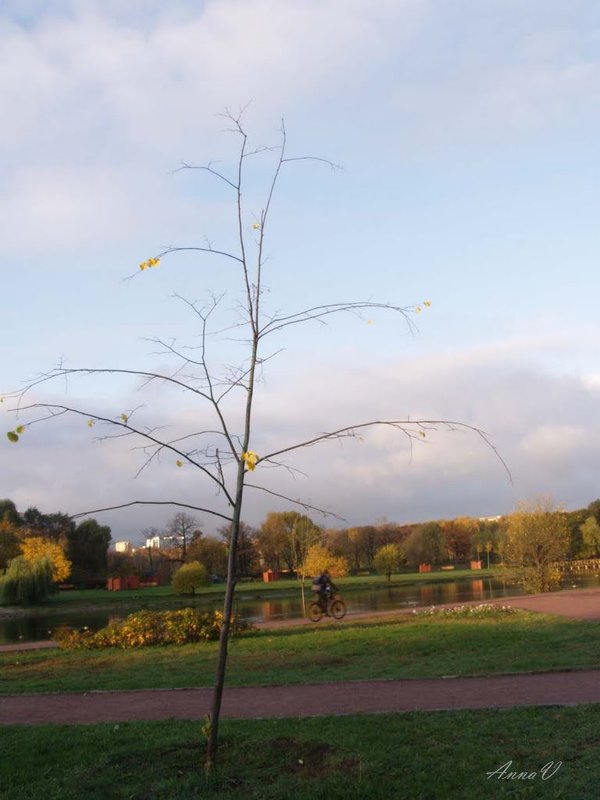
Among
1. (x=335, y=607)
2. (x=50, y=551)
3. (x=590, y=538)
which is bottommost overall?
(x=335, y=607)

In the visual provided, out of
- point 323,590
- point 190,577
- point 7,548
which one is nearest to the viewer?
point 323,590

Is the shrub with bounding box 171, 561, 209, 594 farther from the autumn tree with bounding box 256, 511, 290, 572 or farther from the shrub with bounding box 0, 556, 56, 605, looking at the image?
the autumn tree with bounding box 256, 511, 290, 572

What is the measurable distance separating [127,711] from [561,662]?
633 centimetres

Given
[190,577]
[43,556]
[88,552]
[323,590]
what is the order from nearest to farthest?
[323,590] < [190,577] < [43,556] < [88,552]

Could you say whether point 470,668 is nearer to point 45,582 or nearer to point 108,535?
point 45,582

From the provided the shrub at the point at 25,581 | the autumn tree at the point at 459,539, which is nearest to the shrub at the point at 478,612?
the shrub at the point at 25,581

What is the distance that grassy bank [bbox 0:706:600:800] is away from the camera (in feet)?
16.8

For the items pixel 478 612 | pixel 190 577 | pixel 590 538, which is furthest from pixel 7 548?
pixel 590 538

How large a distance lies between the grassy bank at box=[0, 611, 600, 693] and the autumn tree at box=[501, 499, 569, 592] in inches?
400

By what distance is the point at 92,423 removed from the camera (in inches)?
216

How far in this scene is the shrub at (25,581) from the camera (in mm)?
45312

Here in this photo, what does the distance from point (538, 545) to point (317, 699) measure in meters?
22.3

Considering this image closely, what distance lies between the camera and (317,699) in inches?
364

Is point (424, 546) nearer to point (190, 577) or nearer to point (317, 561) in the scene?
point (190, 577)
